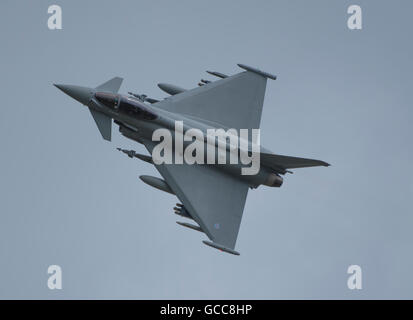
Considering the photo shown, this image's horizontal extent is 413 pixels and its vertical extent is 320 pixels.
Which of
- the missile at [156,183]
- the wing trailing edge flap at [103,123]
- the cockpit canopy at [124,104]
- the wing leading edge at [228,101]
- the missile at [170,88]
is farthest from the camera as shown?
the missile at [170,88]

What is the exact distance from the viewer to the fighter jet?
33625mm

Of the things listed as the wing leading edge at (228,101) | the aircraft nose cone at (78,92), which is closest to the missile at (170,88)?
the wing leading edge at (228,101)

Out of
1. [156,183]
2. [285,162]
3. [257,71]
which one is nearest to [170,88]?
[257,71]

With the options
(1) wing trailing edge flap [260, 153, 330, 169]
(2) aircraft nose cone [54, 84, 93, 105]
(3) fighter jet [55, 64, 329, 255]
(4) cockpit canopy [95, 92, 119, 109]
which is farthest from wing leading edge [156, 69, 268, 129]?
(2) aircraft nose cone [54, 84, 93, 105]

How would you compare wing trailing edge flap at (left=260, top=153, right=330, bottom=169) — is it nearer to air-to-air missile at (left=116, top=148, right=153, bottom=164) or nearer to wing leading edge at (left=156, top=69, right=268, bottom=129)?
wing leading edge at (left=156, top=69, right=268, bottom=129)

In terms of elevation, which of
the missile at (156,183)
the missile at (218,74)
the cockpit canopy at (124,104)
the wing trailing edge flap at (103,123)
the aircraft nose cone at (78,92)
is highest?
the missile at (218,74)

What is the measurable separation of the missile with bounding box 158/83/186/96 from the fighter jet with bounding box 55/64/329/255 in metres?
0.05

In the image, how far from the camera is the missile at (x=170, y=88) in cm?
3578

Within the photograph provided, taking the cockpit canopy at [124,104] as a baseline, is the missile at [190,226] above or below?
below

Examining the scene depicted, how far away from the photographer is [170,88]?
35875 mm

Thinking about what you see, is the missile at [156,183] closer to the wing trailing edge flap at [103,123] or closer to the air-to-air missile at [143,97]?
the wing trailing edge flap at [103,123]

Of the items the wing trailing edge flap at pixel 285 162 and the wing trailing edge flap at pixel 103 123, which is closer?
the wing trailing edge flap at pixel 285 162

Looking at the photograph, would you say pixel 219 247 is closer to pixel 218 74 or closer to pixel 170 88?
pixel 170 88

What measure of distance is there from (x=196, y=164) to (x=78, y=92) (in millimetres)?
5934
